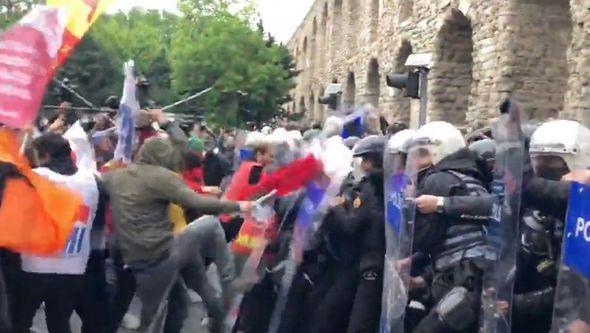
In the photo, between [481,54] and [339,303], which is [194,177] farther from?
[481,54]

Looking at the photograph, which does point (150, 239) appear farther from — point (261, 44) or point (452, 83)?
point (261, 44)

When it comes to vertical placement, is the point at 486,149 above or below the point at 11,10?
below

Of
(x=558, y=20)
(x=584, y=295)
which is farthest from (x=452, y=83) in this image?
(x=584, y=295)

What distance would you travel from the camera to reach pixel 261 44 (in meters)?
32.7

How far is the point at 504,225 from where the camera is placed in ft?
15.4

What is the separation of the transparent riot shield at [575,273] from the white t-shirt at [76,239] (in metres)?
3.35

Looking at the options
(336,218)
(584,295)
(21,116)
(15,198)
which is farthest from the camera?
(336,218)

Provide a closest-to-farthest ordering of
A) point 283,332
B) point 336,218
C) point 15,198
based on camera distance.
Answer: point 15,198
point 336,218
point 283,332

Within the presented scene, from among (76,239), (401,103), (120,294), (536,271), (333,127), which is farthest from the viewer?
(401,103)

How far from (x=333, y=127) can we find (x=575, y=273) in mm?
5735

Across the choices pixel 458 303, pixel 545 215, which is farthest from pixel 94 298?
pixel 545 215

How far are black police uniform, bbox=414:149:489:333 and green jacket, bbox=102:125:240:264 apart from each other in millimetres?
1562

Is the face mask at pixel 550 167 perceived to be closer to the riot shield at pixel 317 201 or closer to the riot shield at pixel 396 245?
the riot shield at pixel 396 245

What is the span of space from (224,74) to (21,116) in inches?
1035
